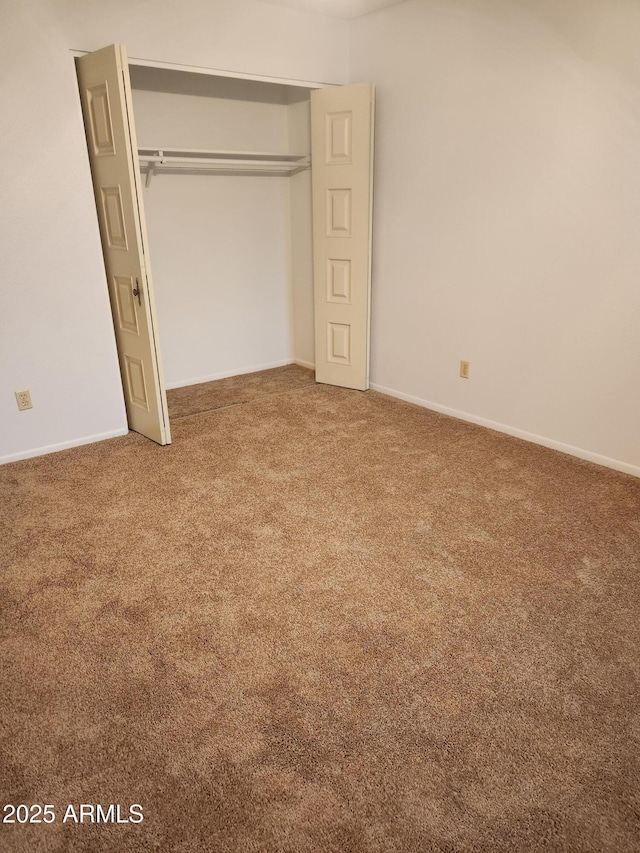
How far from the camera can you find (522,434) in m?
3.67

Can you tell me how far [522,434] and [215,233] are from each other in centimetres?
279

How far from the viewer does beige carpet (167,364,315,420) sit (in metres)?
4.30

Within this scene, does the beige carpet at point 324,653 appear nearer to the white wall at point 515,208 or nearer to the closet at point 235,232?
the white wall at point 515,208

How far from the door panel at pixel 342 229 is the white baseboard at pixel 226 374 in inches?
25.6

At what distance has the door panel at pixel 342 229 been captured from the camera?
3.96 metres

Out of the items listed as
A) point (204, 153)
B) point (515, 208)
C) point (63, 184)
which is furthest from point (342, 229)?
point (63, 184)

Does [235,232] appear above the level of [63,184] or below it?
below

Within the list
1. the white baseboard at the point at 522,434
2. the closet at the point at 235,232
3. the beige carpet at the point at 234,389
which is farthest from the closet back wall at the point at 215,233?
the white baseboard at the point at 522,434

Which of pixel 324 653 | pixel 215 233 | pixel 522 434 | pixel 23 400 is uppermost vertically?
pixel 215 233

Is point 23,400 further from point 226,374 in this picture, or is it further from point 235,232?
point 235,232

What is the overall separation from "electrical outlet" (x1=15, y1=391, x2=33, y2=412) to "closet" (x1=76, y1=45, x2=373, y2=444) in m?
0.59

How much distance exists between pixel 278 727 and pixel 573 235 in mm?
2807

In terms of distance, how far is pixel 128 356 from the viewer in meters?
3.64

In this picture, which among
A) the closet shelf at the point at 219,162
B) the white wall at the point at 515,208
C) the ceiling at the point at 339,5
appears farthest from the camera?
the closet shelf at the point at 219,162
